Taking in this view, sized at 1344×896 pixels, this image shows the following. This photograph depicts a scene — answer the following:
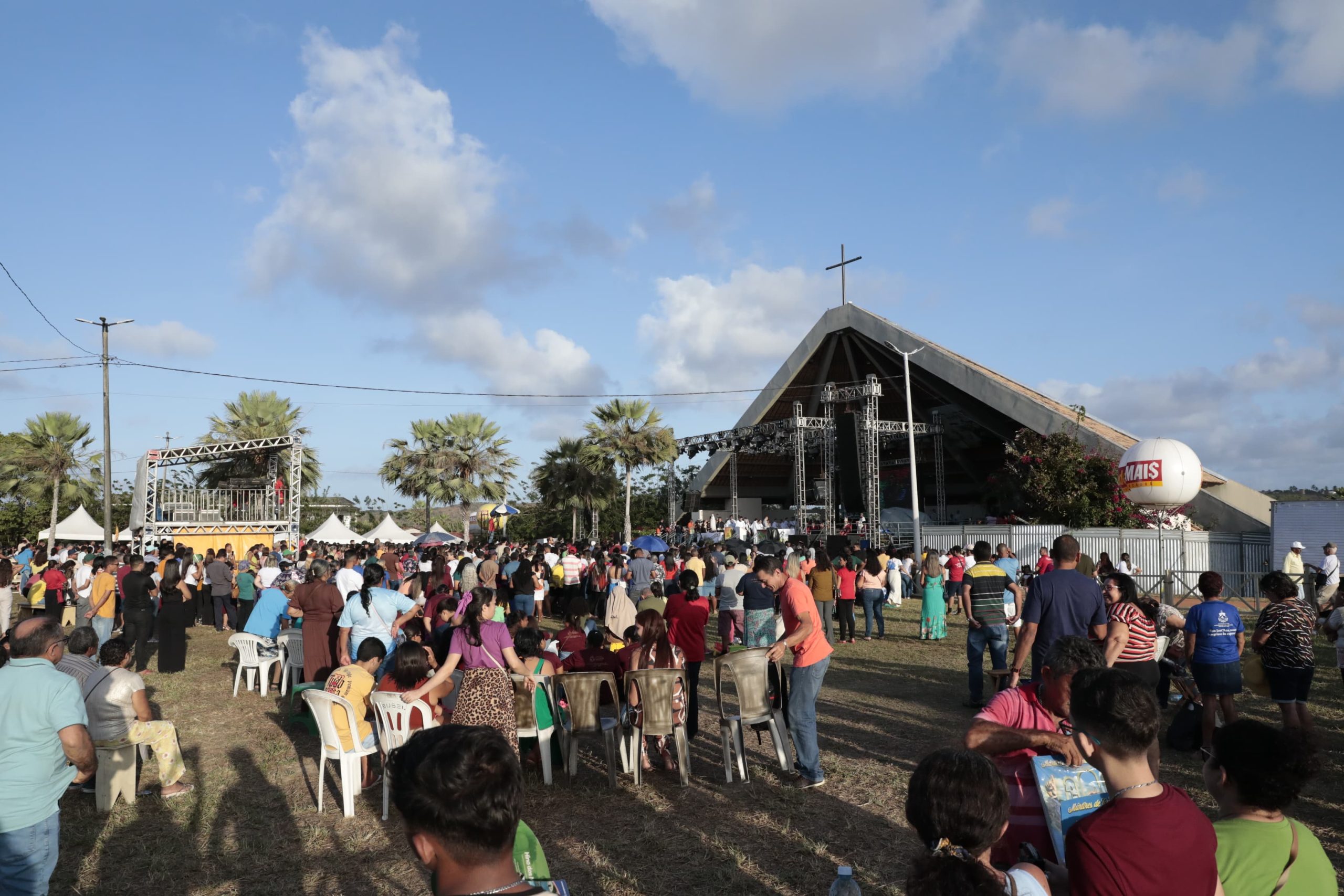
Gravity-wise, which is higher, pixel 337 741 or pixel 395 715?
pixel 395 715

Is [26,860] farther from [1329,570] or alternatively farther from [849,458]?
[849,458]

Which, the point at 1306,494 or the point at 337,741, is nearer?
the point at 337,741

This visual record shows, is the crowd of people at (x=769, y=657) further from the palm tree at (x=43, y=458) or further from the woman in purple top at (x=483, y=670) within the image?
the palm tree at (x=43, y=458)

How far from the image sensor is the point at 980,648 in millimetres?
7926

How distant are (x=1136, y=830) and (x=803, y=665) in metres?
3.41

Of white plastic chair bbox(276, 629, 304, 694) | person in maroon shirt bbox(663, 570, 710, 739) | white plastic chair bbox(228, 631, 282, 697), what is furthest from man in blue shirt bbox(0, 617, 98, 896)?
white plastic chair bbox(228, 631, 282, 697)

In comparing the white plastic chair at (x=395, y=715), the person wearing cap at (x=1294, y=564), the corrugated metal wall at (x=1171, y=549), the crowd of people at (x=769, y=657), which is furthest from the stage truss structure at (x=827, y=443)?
the white plastic chair at (x=395, y=715)

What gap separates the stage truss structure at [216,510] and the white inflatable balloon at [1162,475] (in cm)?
2168

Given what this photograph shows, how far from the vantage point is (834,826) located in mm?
4855

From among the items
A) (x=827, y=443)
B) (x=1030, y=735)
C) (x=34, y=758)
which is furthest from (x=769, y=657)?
(x=827, y=443)

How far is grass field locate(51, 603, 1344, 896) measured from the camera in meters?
4.26

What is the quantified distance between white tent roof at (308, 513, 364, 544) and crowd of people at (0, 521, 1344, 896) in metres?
12.4

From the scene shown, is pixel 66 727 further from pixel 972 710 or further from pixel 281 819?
pixel 972 710

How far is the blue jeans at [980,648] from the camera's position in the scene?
7.87m
